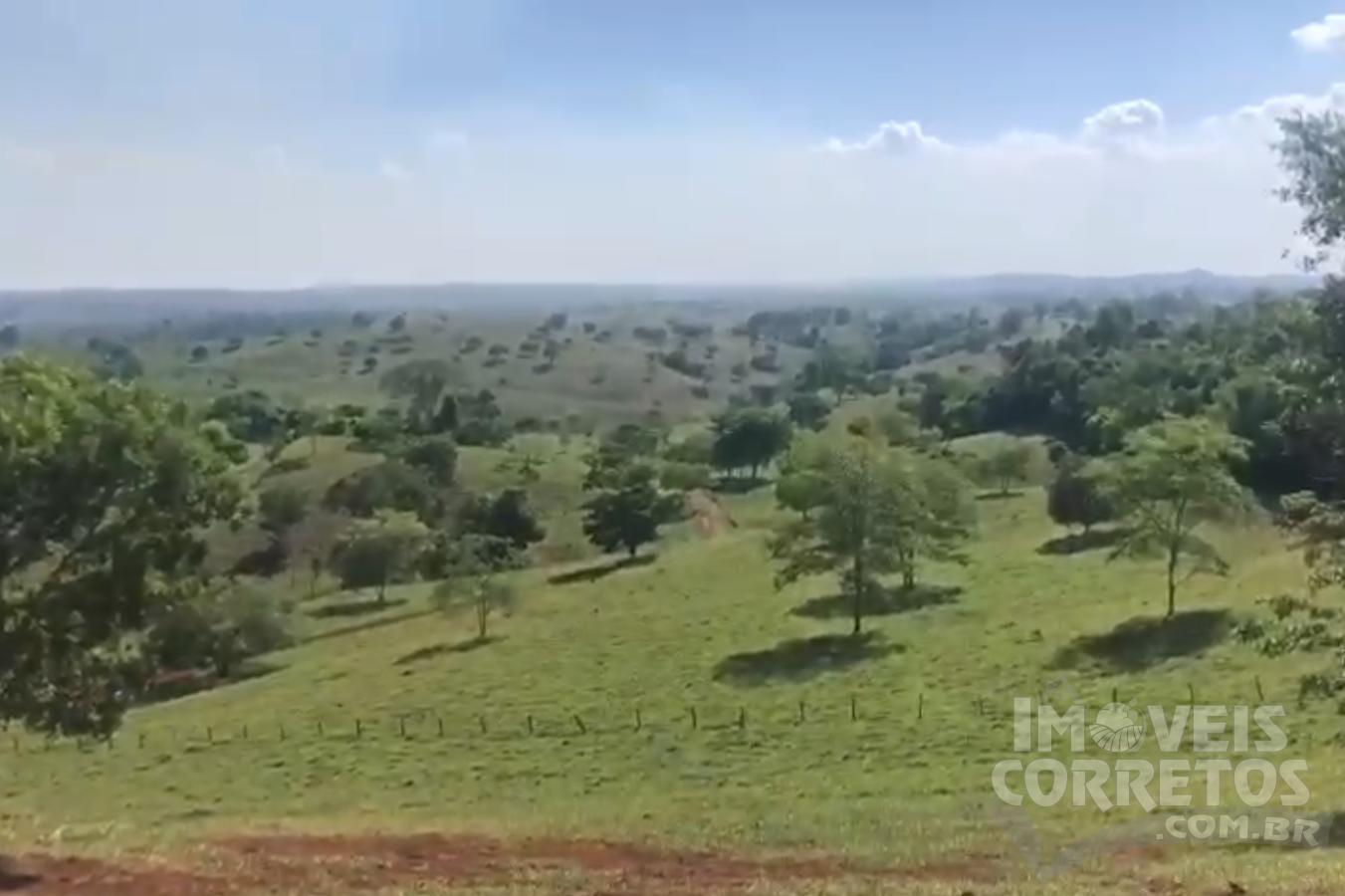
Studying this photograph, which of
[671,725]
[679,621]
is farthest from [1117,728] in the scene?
[679,621]

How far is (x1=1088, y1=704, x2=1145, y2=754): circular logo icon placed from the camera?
127 feet

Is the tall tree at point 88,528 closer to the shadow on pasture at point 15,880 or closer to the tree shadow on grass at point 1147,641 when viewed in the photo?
the shadow on pasture at point 15,880

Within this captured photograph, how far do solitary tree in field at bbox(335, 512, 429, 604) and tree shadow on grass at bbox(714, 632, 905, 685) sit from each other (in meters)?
36.7

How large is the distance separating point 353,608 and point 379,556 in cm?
472

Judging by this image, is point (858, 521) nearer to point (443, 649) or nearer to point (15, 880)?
point (443, 649)

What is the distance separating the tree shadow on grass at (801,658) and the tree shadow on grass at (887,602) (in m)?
3.75

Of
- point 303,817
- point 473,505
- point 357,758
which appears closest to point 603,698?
point 357,758

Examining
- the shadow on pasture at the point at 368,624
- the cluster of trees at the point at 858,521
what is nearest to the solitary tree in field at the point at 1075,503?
the cluster of trees at the point at 858,521

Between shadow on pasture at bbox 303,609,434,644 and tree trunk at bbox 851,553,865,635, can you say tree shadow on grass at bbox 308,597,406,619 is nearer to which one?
shadow on pasture at bbox 303,609,434,644

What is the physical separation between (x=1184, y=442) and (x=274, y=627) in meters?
44.5

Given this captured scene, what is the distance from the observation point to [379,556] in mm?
87000

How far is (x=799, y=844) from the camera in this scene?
83.8ft

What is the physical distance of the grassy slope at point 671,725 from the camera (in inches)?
1266

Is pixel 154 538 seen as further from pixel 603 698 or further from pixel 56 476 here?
pixel 603 698
